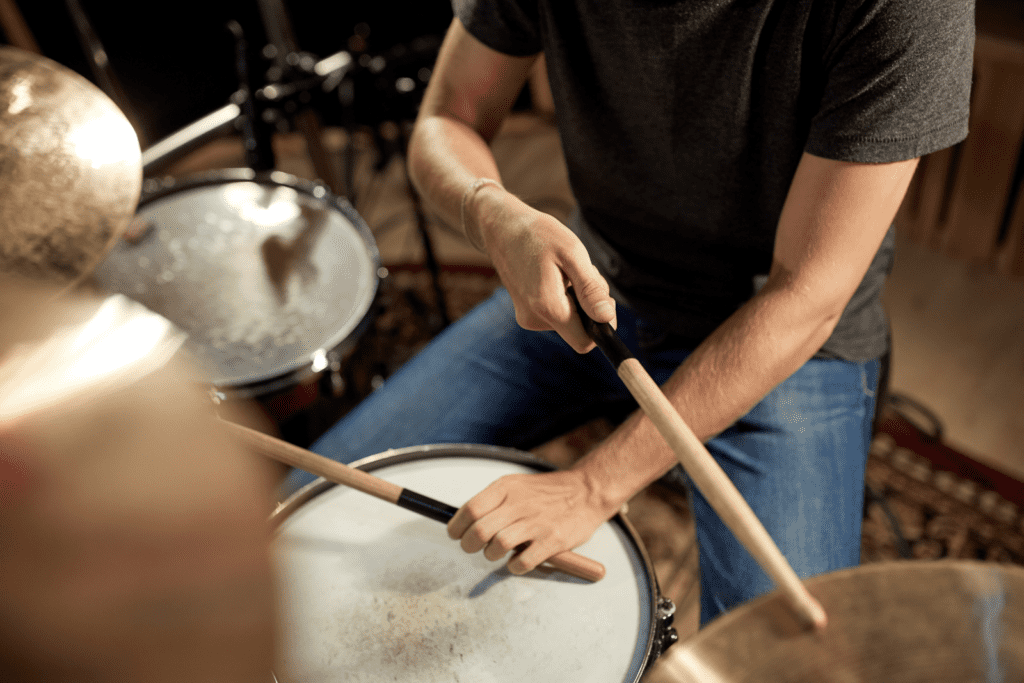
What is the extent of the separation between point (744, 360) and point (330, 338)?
1.88 feet

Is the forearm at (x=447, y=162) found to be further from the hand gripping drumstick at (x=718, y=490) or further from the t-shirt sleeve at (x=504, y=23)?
the hand gripping drumstick at (x=718, y=490)

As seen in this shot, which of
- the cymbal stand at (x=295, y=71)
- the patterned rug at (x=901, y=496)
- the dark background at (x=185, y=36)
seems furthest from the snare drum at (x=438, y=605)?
the dark background at (x=185, y=36)

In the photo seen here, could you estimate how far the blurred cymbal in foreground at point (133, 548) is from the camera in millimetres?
361

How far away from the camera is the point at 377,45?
232 centimetres

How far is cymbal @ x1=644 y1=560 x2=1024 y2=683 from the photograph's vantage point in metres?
0.34

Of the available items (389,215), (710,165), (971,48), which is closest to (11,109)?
(710,165)

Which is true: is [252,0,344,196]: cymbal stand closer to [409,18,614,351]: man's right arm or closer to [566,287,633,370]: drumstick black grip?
[409,18,614,351]: man's right arm

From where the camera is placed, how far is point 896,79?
24.1 inches

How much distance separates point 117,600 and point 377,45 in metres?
2.29

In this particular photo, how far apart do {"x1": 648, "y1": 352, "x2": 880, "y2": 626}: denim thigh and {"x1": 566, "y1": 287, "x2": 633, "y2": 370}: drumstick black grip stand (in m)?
0.36

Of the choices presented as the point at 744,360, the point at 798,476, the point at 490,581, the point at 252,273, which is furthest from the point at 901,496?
the point at 252,273

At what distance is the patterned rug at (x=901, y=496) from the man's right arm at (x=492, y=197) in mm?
271

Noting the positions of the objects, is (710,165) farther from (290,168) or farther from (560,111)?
(290,168)

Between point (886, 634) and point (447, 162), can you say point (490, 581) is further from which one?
point (447, 162)
